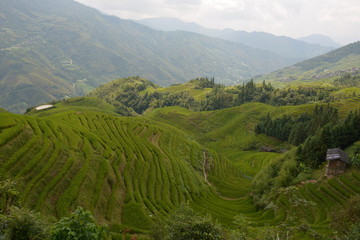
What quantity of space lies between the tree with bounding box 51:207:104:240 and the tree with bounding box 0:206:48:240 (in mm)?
1823

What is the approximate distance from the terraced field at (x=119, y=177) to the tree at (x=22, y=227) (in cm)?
1311

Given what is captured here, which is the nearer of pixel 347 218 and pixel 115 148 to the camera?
pixel 347 218

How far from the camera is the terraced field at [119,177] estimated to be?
33.2m

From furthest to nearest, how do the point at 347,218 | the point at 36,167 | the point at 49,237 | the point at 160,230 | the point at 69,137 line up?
the point at 69,137 < the point at 36,167 < the point at 160,230 < the point at 347,218 < the point at 49,237

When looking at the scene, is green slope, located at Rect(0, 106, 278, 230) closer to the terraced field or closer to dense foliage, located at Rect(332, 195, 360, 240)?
the terraced field

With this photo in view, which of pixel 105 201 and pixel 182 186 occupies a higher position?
pixel 105 201

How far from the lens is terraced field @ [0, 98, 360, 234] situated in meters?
33.2

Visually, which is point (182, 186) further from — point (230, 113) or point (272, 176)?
point (230, 113)

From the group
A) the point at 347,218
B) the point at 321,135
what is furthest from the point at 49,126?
the point at 321,135

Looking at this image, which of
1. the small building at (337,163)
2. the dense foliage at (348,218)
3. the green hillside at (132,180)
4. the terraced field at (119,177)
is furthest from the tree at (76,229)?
the small building at (337,163)

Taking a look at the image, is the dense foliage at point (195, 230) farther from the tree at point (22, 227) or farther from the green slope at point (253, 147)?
the green slope at point (253, 147)

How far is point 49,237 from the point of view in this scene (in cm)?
1680

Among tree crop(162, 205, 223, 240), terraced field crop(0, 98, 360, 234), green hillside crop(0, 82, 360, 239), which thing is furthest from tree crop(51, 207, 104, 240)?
terraced field crop(0, 98, 360, 234)

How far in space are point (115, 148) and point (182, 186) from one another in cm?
1716
